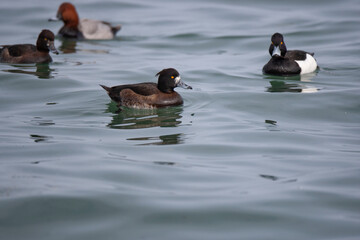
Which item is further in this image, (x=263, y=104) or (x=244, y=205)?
(x=263, y=104)

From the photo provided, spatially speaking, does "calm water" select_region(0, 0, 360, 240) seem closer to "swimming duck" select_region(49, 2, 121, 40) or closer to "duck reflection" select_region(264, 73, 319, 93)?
"duck reflection" select_region(264, 73, 319, 93)

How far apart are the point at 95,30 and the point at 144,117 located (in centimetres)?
962

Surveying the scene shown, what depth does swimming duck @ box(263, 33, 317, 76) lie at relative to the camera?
562 inches

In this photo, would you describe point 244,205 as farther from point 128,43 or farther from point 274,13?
point 274,13

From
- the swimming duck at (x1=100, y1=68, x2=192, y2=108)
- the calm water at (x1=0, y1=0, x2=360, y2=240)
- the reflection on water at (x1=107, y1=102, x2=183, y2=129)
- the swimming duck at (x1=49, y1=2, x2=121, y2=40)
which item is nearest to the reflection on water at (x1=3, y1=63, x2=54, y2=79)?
the calm water at (x1=0, y1=0, x2=360, y2=240)

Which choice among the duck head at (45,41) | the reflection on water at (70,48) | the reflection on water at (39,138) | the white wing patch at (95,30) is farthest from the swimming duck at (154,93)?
the white wing patch at (95,30)

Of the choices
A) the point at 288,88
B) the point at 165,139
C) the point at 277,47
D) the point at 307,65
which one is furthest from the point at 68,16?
the point at 165,139

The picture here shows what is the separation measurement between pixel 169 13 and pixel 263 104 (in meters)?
12.5

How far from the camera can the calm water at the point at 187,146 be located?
20.4ft

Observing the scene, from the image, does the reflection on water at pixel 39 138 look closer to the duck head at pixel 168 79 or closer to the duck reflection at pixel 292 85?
the duck head at pixel 168 79

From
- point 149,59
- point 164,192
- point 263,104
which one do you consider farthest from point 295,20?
point 164,192

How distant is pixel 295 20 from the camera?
21344mm

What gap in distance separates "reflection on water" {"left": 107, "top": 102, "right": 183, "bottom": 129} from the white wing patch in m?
8.24

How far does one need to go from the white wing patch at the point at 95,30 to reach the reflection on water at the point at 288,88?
745 centimetres
